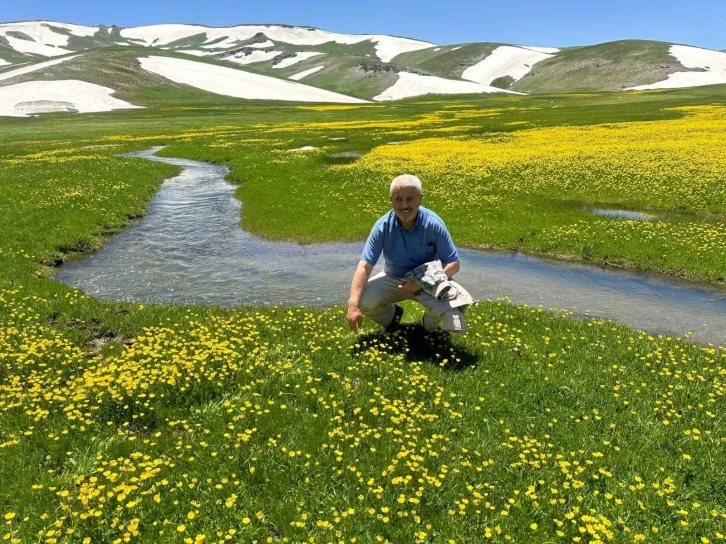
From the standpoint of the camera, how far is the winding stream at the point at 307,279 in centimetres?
1493

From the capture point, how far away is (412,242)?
1030 cm

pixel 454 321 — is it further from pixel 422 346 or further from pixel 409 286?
pixel 422 346

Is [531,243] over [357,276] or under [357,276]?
under

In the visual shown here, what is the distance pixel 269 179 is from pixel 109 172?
12.9 m

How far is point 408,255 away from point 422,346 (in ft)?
7.20

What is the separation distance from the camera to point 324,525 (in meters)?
6.11

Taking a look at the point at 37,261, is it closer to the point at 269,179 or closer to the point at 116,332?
the point at 116,332

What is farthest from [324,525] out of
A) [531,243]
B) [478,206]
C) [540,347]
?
[478,206]

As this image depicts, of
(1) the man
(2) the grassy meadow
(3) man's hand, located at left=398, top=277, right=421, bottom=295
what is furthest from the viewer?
(3) man's hand, located at left=398, top=277, right=421, bottom=295

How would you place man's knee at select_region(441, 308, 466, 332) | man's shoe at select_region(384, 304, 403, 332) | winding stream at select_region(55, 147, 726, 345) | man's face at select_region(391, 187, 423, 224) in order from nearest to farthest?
man's face at select_region(391, 187, 423, 224)
man's knee at select_region(441, 308, 466, 332)
man's shoe at select_region(384, 304, 403, 332)
winding stream at select_region(55, 147, 726, 345)

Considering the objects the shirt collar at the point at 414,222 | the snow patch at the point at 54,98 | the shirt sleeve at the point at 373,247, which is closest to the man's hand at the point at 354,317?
the shirt sleeve at the point at 373,247

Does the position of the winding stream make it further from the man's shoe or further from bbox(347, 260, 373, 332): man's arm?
bbox(347, 260, 373, 332): man's arm

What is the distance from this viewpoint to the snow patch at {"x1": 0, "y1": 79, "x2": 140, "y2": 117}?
137 m

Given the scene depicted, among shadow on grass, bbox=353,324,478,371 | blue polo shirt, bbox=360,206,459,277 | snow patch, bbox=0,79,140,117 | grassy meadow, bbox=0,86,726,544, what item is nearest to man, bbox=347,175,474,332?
blue polo shirt, bbox=360,206,459,277
